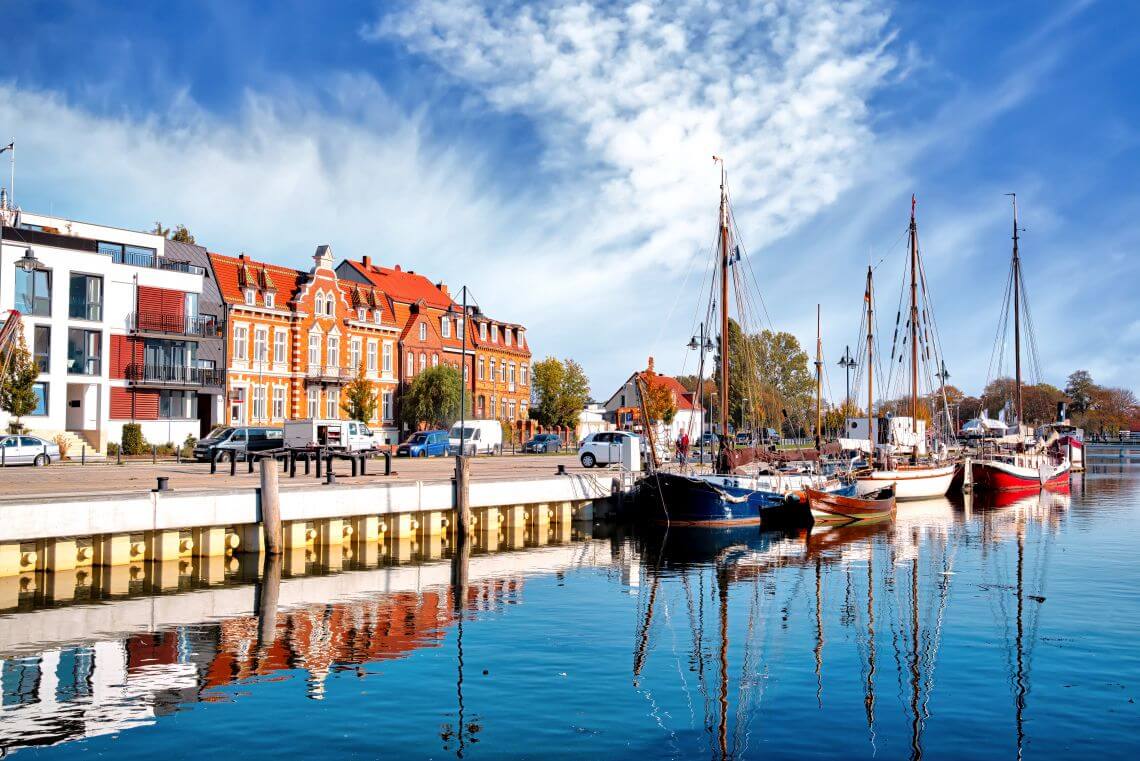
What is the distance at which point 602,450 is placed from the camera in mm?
49469

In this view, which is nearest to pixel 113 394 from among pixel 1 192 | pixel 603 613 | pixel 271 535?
pixel 1 192

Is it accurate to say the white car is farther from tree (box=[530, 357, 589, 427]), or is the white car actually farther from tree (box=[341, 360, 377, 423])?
tree (box=[530, 357, 589, 427])

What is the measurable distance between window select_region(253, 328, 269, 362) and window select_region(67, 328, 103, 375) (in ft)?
31.3

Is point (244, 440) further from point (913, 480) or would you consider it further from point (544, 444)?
point (913, 480)

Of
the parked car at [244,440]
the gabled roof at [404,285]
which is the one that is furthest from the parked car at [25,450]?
the gabled roof at [404,285]

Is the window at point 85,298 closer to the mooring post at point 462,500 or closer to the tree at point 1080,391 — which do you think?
the mooring post at point 462,500

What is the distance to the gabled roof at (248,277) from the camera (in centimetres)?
6288

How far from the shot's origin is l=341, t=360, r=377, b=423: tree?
213 feet

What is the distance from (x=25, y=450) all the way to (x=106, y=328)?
49.0 feet

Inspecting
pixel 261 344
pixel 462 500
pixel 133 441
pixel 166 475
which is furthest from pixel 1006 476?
pixel 133 441

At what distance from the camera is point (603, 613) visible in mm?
20391

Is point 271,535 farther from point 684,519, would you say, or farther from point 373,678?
point 684,519

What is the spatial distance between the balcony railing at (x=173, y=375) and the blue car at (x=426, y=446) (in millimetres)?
12588

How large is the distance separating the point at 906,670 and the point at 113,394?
173 ft
